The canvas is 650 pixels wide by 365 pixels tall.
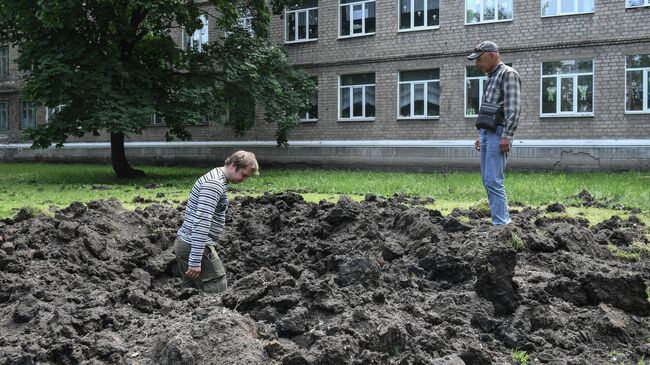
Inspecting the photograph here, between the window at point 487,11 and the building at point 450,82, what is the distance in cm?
4

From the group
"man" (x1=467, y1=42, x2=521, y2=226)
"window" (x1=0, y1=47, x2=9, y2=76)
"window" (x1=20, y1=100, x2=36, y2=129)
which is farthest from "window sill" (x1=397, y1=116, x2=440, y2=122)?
"window" (x1=0, y1=47, x2=9, y2=76)

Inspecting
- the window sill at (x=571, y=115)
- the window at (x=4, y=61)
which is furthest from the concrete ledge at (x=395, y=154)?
the window at (x=4, y=61)

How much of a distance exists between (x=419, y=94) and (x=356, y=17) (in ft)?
15.6

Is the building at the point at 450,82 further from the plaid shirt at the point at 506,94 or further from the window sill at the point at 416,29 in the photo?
the plaid shirt at the point at 506,94

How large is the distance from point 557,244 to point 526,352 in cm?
307

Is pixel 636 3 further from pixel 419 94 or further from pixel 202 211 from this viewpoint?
pixel 202 211

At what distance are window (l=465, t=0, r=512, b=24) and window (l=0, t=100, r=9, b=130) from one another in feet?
102

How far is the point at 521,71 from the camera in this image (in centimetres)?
2470

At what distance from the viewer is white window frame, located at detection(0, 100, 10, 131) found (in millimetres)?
42963

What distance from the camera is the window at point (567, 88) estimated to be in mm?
23484

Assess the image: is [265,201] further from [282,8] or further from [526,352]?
[282,8]

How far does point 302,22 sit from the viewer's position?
101 ft

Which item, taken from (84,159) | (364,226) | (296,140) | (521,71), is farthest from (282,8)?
(364,226)

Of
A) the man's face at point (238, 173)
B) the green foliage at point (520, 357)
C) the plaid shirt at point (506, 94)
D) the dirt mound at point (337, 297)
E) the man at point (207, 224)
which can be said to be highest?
the plaid shirt at point (506, 94)
